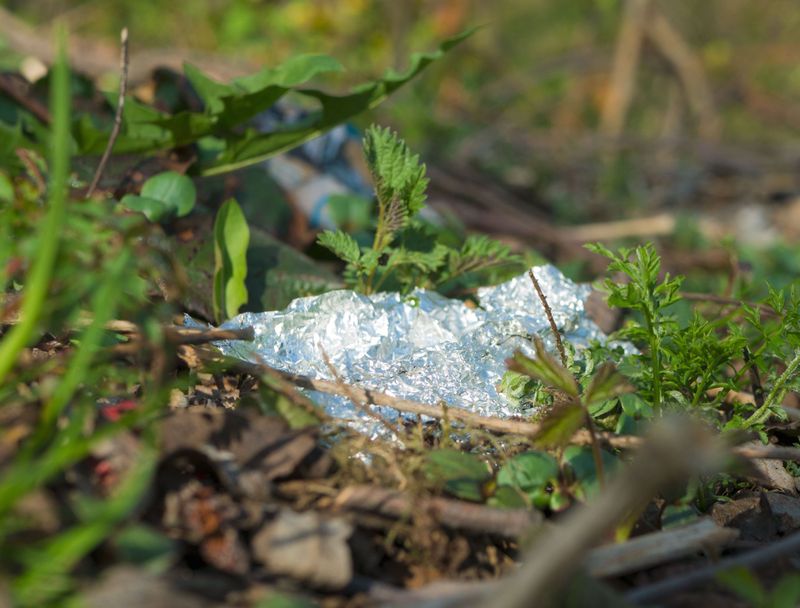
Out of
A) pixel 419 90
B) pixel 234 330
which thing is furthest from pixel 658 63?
pixel 234 330

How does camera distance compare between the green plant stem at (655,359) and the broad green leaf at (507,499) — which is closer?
the broad green leaf at (507,499)

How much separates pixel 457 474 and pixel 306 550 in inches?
10.5

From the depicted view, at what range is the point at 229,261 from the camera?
1758 millimetres

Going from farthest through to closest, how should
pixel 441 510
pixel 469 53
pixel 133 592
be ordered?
pixel 469 53 → pixel 441 510 → pixel 133 592

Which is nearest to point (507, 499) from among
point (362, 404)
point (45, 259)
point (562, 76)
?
point (362, 404)

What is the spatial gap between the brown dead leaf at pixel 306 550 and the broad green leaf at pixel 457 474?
0.19 m

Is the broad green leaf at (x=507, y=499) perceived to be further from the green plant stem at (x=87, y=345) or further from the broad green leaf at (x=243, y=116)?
the broad green leaf at (x=243, y=116)

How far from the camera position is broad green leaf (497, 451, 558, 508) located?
1187 millimetres

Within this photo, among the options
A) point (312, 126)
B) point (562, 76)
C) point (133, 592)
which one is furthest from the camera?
point (562, 76)

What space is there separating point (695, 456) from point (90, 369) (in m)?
0.77

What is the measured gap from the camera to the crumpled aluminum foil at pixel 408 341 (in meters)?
1.44

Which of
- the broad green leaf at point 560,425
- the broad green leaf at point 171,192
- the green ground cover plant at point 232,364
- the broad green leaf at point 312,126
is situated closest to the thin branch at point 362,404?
the green ground cover plant at point 232,364

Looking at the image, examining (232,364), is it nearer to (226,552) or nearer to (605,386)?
(226,552)

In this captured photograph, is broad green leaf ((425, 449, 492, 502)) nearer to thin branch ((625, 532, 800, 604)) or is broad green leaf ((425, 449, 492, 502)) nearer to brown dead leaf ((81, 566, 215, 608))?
thin branch ((625, 532, 800, 604))
